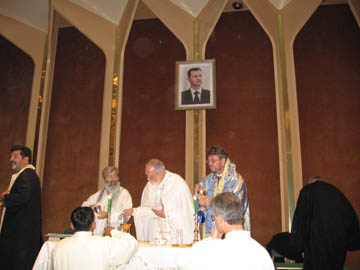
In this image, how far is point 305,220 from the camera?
427 centimetres

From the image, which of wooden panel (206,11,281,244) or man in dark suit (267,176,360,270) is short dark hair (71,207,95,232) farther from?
wooden panel (206,11,281,244)

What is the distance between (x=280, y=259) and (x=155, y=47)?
4.26 metres

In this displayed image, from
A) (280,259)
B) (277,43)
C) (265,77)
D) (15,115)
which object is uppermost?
(277,43)

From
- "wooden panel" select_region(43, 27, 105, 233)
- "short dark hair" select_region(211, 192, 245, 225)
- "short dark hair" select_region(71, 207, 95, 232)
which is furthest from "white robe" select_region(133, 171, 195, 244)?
"wooden panel" select_region(43, 27, 105, 233)

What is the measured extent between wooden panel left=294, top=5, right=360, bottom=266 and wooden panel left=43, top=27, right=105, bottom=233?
3692mm

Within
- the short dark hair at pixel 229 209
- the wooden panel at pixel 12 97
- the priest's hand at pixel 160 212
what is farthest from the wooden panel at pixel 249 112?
the short dark hair at pixel 229 209

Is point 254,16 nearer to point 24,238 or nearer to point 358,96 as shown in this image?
point 358,96

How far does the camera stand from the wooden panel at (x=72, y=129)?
21.2ft

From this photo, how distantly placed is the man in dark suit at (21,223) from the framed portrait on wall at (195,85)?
3.00m

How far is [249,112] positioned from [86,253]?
4.45m

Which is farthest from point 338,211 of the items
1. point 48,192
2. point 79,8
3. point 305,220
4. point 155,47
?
point 79,8

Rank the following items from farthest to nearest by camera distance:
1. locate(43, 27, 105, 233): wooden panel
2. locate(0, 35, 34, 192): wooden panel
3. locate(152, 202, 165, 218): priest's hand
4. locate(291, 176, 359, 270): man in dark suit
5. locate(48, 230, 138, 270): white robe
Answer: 1. locate(0, 35, 34, 192): wooden panel
2. locate(43, 27, 105, 233): wooden panel
3. locate(291, 176, 359, 270): man in dark suit
4. locate(152, 202, 165, 218): priest's hand
5. locate(48, 230, 138, 270): white robe

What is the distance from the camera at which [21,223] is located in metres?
4.01

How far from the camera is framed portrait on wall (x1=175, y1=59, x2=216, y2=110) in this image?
6.29 metres
